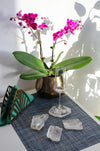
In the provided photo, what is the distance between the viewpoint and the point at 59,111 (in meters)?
1.13

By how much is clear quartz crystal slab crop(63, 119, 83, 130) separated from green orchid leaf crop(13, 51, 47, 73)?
334mm

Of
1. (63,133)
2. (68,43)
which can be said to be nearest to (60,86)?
(63,133)

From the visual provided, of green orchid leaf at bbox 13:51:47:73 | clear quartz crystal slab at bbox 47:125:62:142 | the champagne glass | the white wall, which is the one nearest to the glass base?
the champagne glass

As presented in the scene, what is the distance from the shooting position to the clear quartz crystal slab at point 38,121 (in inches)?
39.7

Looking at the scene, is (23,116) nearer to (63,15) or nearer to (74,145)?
(74,145)

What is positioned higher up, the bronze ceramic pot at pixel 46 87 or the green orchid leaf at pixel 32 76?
the green orchid leaf at pixel 32 76

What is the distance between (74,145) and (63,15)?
0.80 m

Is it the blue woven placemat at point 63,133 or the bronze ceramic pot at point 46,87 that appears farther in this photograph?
the bronze ceramic pot at point 46,87

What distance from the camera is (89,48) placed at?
5.05ft

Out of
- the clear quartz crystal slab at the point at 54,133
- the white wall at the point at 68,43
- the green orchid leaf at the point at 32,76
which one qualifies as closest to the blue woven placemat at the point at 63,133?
the clear quartz crystal slab at the point at 54,133

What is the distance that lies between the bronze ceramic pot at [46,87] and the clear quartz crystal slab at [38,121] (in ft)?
0.57

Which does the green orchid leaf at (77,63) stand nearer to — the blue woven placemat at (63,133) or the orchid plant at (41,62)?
the orchid plant at (41,62)

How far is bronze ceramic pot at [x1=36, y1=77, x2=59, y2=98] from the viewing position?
122 centimetres

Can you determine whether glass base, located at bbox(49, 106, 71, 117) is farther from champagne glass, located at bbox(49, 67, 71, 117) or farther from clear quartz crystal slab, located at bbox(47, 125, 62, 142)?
clear quartz crystal slab, located at bbox(47, 125, 62, 142)
